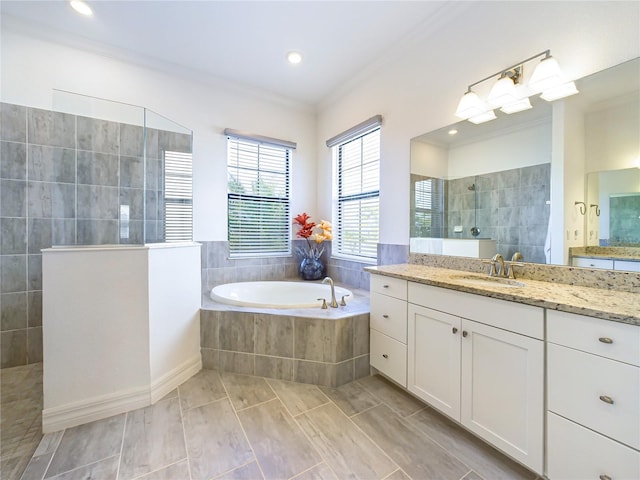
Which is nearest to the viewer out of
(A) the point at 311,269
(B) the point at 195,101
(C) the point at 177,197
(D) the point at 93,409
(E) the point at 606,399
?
(E) the point at 606,399

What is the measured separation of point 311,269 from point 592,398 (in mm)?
2572

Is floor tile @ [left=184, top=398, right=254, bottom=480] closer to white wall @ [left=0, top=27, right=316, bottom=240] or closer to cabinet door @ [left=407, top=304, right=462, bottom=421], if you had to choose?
cabinet door @ [left=407, top=304, right=462, bottom=421]

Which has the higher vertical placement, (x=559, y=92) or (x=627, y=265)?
(x=559, y=92)

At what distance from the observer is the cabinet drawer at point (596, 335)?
89 centimetres

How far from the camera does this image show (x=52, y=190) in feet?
6.90

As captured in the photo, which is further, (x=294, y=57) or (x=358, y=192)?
(x=358, y=192)

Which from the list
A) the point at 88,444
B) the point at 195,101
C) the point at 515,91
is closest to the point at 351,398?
the point at 88,444

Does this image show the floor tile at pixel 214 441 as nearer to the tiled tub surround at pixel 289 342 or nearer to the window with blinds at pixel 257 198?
the tiled tub surround at pixel 289 342

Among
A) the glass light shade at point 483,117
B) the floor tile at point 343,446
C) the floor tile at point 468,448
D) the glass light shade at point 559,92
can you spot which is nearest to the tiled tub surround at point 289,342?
the floor tile at point 343,446

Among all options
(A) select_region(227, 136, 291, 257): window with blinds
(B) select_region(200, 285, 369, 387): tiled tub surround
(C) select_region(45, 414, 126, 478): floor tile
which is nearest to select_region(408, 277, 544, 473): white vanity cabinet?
(B) select_region(200, 285, 369, 387): tiled tub surround

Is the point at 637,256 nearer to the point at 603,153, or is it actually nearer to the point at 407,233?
the point at 603,153

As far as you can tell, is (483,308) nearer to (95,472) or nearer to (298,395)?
(298,395)

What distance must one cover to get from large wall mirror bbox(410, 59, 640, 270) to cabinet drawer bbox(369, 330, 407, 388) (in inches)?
33.4

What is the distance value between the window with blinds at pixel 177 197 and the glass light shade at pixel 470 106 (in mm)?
2413
